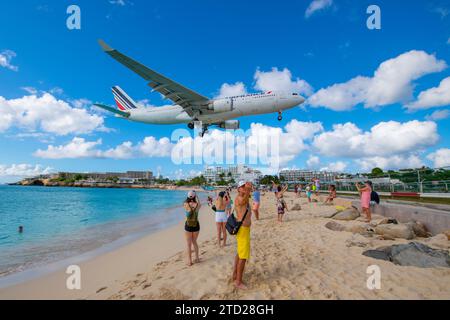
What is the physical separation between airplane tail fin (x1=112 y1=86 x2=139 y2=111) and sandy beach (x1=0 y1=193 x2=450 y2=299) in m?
23.4

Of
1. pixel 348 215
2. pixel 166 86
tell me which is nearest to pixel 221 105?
pixel 166 86

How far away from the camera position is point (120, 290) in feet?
17.3

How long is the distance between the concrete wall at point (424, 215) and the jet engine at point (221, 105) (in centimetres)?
1256

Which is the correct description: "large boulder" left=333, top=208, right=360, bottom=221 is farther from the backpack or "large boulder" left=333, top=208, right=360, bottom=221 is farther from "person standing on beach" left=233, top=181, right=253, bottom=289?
the backpack

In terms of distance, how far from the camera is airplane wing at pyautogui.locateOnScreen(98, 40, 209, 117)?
46.0 ft

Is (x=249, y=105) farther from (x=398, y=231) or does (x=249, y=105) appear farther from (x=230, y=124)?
(x=398, y=231)

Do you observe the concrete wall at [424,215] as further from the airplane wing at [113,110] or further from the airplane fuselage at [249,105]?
the airplane wing at [113,110]

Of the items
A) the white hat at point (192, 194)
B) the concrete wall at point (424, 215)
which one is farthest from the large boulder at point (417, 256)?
the white hat at point (192, 194)

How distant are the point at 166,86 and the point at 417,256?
17.1 meters

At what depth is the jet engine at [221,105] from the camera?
19.6 m

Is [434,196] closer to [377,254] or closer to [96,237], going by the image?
[377,254]

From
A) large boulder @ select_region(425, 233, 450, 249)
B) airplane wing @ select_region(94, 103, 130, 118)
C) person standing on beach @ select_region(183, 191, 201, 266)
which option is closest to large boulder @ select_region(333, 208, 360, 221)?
large boulder @ select_region(425, 233, 450, 249)
